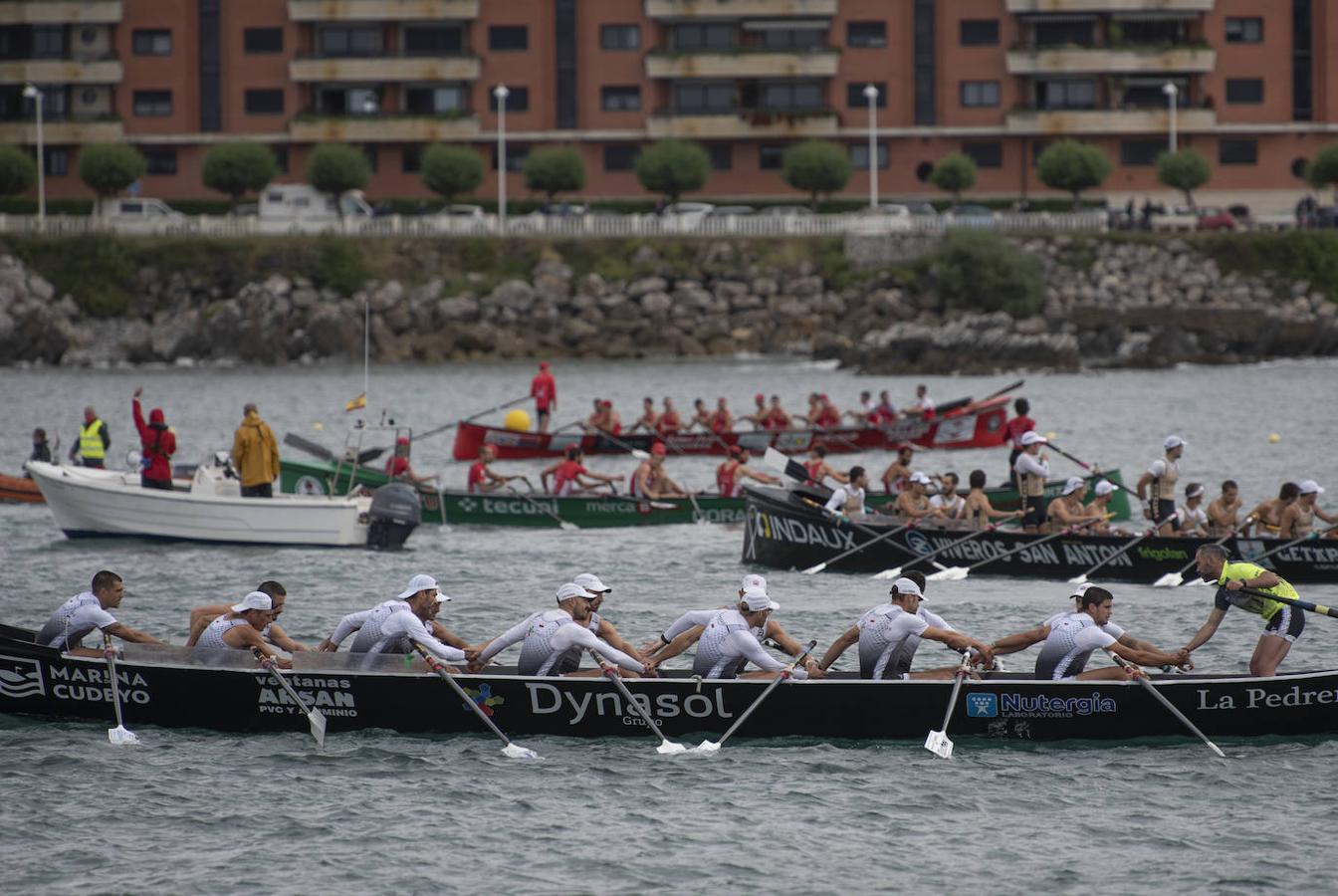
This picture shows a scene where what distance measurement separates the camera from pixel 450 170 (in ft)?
271

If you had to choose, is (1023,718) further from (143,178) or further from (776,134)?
(143,178)

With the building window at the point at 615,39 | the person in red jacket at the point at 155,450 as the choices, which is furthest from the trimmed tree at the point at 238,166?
the person in red jacket at the point at 155,450

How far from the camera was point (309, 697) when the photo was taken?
20328mm

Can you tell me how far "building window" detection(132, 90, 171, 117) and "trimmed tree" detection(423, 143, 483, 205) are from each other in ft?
49.2

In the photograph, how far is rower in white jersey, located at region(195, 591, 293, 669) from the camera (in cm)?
Result: 2019

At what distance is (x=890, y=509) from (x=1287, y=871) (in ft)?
50.6

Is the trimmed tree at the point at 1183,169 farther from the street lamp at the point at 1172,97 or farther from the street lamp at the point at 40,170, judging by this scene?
the street lamp at the point at 40,170

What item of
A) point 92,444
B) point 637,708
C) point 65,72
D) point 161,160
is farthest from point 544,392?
point 65,72

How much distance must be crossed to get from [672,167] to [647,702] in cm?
6426

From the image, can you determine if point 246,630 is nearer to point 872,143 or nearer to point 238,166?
point 238,166

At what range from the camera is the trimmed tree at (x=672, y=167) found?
82750 millimetres

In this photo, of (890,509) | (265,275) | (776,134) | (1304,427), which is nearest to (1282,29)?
(776,134)

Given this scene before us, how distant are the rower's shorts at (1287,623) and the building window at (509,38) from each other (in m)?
73.7

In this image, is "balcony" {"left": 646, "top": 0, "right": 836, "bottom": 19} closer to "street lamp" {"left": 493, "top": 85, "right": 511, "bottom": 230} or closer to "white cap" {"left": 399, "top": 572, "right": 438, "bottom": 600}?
"street lamp" {"left": 493, "top": 85, "right": 511, "bottom": 230}
